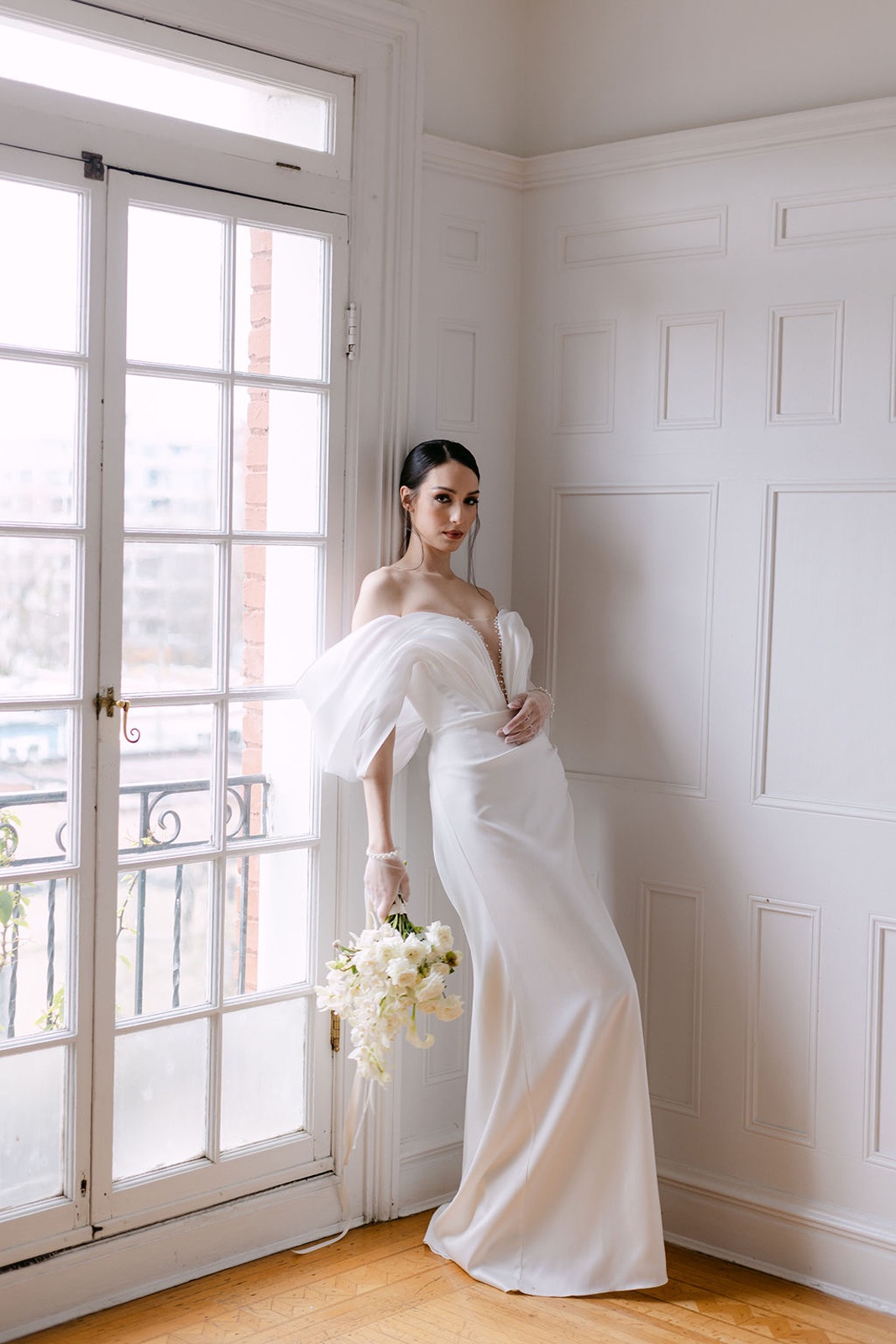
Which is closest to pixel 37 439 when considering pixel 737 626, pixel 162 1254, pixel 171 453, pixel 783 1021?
pixel 171 453

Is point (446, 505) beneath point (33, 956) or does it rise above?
above

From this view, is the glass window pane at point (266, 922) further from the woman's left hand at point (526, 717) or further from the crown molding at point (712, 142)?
the crown molding at point (712, 142)

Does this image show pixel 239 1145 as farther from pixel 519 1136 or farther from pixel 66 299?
pixel 66 299

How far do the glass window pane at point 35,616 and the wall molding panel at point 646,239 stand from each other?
162cm

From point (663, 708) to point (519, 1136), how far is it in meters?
1.12

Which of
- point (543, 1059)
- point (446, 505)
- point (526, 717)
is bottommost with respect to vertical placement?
point (543, 1059)

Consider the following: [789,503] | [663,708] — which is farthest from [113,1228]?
[789,503]

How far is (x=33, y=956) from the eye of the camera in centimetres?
272

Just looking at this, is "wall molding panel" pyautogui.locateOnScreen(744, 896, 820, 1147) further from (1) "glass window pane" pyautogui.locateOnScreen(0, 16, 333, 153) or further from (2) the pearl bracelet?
(1) "glass window pane" pyautogui.locateOnScreen(0, 16, 333, 153)

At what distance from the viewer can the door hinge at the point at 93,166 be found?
2.68 meters

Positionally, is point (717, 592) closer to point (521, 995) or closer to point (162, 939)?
point (521, 995)

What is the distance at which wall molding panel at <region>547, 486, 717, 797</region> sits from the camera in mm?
3299

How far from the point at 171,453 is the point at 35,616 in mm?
485

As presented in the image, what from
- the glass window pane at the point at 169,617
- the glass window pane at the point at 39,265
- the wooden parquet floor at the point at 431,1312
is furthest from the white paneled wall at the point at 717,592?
the glass window pane at the point at 39,265
